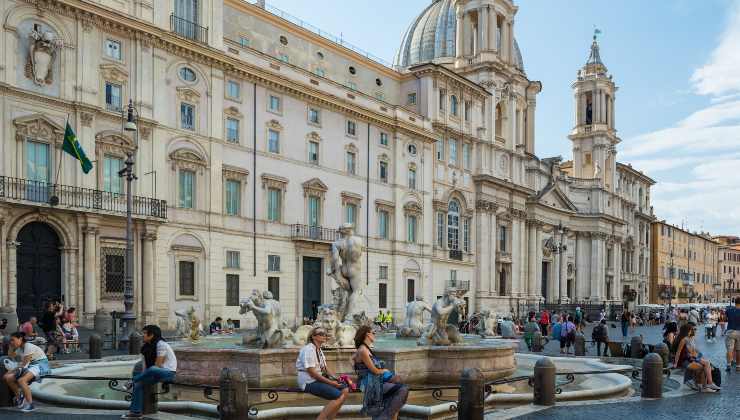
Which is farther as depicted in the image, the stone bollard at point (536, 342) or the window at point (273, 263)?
the window at point (273, 263)

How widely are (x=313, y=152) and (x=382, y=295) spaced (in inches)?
398

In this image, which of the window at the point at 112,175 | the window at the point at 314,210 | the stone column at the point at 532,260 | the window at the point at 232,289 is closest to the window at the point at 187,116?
the window at the point at 112,175

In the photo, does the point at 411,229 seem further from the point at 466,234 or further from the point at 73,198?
the point at 73,198

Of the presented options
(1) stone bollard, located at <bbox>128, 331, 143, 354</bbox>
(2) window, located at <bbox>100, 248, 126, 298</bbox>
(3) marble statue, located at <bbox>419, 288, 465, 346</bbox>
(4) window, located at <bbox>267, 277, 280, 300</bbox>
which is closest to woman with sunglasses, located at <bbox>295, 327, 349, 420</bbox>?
(3) marble statue, located at <bbox>419, 288, 465, 346</bbox>

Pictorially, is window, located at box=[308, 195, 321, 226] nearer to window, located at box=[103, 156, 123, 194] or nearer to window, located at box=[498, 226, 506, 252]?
window, located at box=[103, 156, 123, 194]

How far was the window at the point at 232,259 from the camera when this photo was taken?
34175 millimetres

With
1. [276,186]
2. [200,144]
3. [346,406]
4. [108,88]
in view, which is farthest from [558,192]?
[346,406]

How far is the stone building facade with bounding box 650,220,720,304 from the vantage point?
96000 mm

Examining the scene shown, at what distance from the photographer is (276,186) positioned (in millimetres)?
37000

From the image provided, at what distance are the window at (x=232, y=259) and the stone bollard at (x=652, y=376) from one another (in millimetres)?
23617

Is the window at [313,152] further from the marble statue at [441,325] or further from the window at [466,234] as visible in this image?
the marble statue at [441,325]

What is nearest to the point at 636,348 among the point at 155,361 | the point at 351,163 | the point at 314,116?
the point at 155,361

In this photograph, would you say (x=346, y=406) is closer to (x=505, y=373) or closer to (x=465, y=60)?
(x=505, y=373)

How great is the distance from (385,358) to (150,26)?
21712 millimetres
